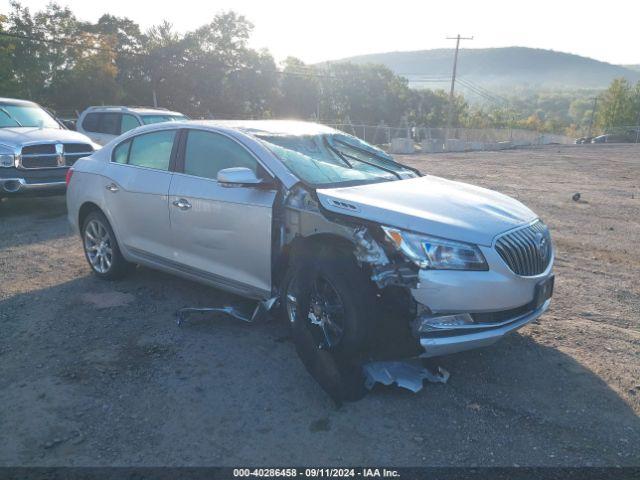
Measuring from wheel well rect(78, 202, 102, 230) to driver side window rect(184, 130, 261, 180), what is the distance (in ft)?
4.95

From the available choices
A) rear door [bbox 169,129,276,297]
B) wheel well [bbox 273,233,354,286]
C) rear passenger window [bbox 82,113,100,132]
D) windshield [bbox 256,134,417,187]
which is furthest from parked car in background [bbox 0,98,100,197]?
wheel well [bbox 273,233,354,286]

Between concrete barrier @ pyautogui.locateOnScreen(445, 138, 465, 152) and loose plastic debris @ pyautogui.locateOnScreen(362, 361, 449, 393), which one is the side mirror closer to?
loose plastic debris @ pyautogui.locateOnScreen(362, 361, 449, 393)

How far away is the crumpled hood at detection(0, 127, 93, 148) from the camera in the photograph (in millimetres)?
8883

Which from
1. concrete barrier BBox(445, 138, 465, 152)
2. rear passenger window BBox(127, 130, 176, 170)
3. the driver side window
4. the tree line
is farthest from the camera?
concrete barrier BBox(445, 138, 465, 152)

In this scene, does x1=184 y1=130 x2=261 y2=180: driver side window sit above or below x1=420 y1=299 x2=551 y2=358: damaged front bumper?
above

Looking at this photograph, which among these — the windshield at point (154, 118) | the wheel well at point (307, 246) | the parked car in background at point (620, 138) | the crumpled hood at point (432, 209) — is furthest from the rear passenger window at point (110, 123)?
the parked car in background at point (620, 138)

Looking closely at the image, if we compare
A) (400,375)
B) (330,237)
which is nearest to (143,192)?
(330,237)

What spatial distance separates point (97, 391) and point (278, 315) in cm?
149

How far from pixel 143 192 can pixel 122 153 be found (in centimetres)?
76

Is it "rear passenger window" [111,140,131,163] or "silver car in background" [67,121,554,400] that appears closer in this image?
"silver car in background" [67,121,554,400]

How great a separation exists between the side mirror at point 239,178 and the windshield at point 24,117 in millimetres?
7430

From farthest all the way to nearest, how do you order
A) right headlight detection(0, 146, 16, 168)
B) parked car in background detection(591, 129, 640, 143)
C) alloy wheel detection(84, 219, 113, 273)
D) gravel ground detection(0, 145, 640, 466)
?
parked car in background detection(591, 129, 640, 143) → right headlight detection(0, 146, 16, 168) → alloy wheel detection(84, 219, 113, 273) → gravel ground detection(0, 145, 640, 466)

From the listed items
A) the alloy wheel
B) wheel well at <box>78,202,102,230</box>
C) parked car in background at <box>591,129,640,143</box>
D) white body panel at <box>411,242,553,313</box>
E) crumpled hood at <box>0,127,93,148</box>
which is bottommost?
parked car in background at <box>591,129,640,143</box>

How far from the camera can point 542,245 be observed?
13.2 ft
